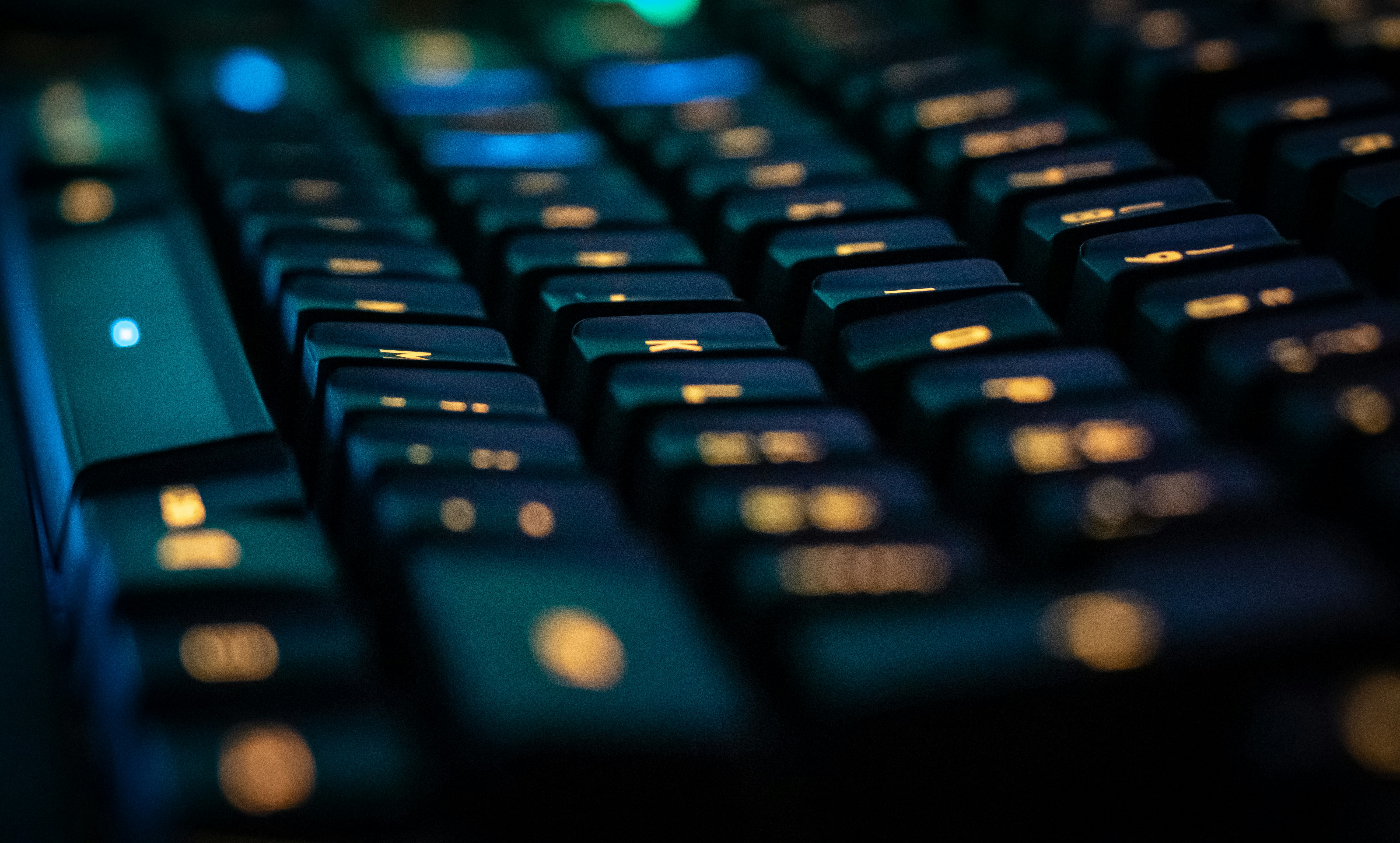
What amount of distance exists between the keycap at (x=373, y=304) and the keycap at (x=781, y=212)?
0.52ft

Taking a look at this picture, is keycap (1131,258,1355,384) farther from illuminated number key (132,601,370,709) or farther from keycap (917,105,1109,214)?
illuminated number key (132,601,370,709)

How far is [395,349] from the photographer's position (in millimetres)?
615

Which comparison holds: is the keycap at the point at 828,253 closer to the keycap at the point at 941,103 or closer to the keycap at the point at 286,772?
the keycap at the point at 941,103

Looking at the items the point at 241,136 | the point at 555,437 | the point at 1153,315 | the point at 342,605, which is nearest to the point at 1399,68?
the point at 1153,315

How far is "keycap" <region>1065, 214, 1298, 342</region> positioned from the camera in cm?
58

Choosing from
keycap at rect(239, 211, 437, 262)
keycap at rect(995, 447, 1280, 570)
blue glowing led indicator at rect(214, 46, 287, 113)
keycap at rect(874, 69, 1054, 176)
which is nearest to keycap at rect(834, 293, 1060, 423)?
keycap at rect(995, 447, 1280, 570)

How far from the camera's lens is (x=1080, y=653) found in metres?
0.41

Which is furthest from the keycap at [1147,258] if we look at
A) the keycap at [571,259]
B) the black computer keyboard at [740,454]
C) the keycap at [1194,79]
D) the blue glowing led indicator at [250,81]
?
the blue glowing led indicator at [250,81]

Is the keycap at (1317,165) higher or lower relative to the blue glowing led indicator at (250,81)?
lower

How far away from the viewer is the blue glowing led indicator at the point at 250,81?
92cm

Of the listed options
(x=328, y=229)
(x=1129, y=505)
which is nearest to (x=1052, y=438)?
(x=1129, y=505)

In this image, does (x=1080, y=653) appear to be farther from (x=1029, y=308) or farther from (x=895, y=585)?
(x=1029, y=308)

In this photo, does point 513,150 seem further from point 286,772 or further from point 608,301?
point 286,772

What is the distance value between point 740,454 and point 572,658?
13cm
